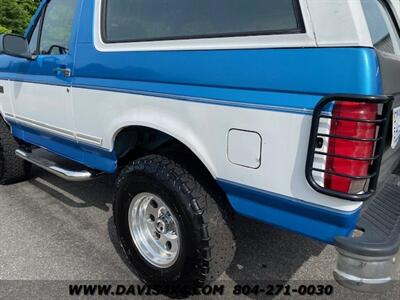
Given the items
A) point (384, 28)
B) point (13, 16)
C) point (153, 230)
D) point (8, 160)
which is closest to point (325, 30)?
point (384, 28)

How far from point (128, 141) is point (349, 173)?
5.36 ft

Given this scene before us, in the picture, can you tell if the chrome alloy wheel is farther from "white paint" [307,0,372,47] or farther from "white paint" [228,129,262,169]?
"white paint" [307,0,372,47]

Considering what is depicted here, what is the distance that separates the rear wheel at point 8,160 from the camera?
4139mm

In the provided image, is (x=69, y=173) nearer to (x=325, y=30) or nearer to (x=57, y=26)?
(x=57, y=26)

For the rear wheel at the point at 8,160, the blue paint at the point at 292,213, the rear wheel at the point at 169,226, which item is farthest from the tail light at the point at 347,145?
the rear wheel at the point at 8,160

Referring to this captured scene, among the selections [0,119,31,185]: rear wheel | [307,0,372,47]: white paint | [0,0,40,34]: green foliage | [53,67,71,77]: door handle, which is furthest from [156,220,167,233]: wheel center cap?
[0,0,40,34]: green foliage

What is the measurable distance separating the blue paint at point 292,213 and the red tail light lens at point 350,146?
139 millimetres

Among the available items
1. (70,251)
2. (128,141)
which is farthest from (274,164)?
(70,251)

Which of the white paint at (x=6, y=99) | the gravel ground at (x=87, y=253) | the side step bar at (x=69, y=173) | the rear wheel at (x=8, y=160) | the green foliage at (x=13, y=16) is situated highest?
the green foliage at (x=13, y=16)

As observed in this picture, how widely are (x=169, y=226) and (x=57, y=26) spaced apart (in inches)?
78.9

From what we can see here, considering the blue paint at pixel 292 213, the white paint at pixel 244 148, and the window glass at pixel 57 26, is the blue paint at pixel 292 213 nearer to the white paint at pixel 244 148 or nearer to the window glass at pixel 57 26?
the white paint at pixel 244 148

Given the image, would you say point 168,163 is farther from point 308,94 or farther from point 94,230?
point 94,230

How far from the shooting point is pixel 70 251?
305cm

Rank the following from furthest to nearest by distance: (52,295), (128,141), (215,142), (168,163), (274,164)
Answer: (128,141), (52,295), (168,163), (215,142), (274,164)
